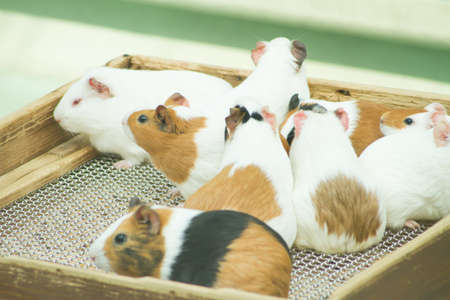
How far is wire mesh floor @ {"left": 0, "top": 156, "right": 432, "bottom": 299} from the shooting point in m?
1.65

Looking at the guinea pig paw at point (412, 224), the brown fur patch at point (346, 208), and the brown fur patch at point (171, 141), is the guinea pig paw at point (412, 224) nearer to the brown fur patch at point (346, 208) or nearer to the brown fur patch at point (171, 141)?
the brown fur patch at point (346, 208)

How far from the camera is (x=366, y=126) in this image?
6.81 feet

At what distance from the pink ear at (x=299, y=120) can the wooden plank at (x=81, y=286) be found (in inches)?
29.1

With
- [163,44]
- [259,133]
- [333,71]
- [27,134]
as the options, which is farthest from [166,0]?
[259,133]

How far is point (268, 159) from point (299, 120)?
0.22 m

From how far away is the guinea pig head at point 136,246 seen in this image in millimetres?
1361

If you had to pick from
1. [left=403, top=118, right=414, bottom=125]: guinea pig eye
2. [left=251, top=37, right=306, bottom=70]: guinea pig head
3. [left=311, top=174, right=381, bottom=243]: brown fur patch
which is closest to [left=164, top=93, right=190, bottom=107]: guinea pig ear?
[left=251, top=37, right=306, bottom=70]: guinea pig head

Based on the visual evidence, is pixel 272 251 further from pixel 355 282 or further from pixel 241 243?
pixel 355 282

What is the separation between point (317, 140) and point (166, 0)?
9.62ft

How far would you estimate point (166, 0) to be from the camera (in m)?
4.46

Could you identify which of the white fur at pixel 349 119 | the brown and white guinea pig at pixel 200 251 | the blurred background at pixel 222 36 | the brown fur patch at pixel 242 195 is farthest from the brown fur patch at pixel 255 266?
the blurred background at pixel 222 36

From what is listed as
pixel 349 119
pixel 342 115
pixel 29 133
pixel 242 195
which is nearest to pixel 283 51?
pixel 349 119

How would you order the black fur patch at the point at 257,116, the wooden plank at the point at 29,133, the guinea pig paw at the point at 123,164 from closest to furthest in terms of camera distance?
the black fur patch at the point at 257,116
the wooden plank at the point at 29,133
the guinea pig paw at the point at 123,164

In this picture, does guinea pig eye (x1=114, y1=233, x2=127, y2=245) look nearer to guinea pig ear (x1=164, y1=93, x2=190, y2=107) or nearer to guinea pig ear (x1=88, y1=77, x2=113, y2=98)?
guinea pig ear (x1=164, y1=93, x2=190, y2=107)
